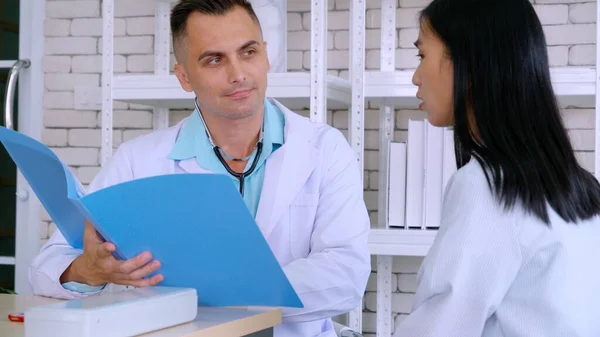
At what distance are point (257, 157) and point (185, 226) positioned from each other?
693 mm

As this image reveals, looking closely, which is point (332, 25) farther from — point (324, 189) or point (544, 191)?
point (544, 191)

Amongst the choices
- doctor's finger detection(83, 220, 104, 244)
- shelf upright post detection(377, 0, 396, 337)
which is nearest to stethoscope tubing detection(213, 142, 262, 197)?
doctor's finger detection(83, 220, 104, 244)

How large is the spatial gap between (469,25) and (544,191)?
0.89 ft

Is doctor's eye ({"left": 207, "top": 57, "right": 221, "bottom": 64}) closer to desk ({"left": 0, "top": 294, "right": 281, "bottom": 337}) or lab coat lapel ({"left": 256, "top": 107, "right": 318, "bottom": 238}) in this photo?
lab coat lapel ({"left": 256, "top": 107, "right": 318, "bottom": 238})

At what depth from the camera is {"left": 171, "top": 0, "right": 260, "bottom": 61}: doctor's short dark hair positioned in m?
2.01

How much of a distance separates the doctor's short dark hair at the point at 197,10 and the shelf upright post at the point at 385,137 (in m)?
1.20

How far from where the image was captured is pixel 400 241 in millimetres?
2828

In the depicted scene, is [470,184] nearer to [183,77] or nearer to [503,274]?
[503,274]

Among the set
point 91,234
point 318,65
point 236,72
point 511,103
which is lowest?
point 91,234

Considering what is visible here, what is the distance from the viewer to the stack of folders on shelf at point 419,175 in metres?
2.84

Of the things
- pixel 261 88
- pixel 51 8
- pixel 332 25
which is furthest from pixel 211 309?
pixel 51 8

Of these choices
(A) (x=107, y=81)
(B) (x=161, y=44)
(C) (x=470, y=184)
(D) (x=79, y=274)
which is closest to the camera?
(C) (x=470, y=184)

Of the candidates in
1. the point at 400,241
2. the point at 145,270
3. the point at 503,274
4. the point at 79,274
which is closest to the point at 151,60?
the point at 400,241

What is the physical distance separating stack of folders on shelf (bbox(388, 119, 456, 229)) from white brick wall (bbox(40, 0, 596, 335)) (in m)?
0.37
